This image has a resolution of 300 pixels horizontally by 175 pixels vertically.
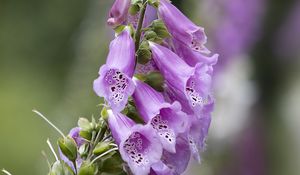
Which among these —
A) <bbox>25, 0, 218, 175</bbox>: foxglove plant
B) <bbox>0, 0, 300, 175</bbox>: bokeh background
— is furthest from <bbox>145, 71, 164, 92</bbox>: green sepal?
<bbox>0, 0, 300, 175</bbox>: bokeh background

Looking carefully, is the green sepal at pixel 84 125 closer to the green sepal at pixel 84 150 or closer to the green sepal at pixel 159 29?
the green sepal at pixel 84 150

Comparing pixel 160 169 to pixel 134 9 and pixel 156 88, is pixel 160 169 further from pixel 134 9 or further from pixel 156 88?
pixel 134 9

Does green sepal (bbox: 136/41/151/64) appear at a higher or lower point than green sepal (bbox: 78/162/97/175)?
higher

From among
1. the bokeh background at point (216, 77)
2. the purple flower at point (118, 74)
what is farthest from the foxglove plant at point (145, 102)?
the bokeh background at point (216, 77)

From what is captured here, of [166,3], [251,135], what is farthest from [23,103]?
[166,3]

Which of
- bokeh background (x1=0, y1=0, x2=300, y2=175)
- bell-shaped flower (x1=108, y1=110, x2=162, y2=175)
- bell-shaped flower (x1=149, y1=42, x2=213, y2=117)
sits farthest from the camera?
bokeh background (x1=0, y1=0, x2=300, y2=175)

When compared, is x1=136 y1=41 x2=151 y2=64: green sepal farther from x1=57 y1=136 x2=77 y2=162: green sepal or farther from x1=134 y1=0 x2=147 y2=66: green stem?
x1=57 y1=136 x2=77 y2=162: green sepal

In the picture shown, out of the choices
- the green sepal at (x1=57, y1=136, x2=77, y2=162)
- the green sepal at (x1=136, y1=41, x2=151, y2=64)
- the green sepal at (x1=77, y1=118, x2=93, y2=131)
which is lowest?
the green sepal at (x1=57, y1=136, x2=77, y2=162)
